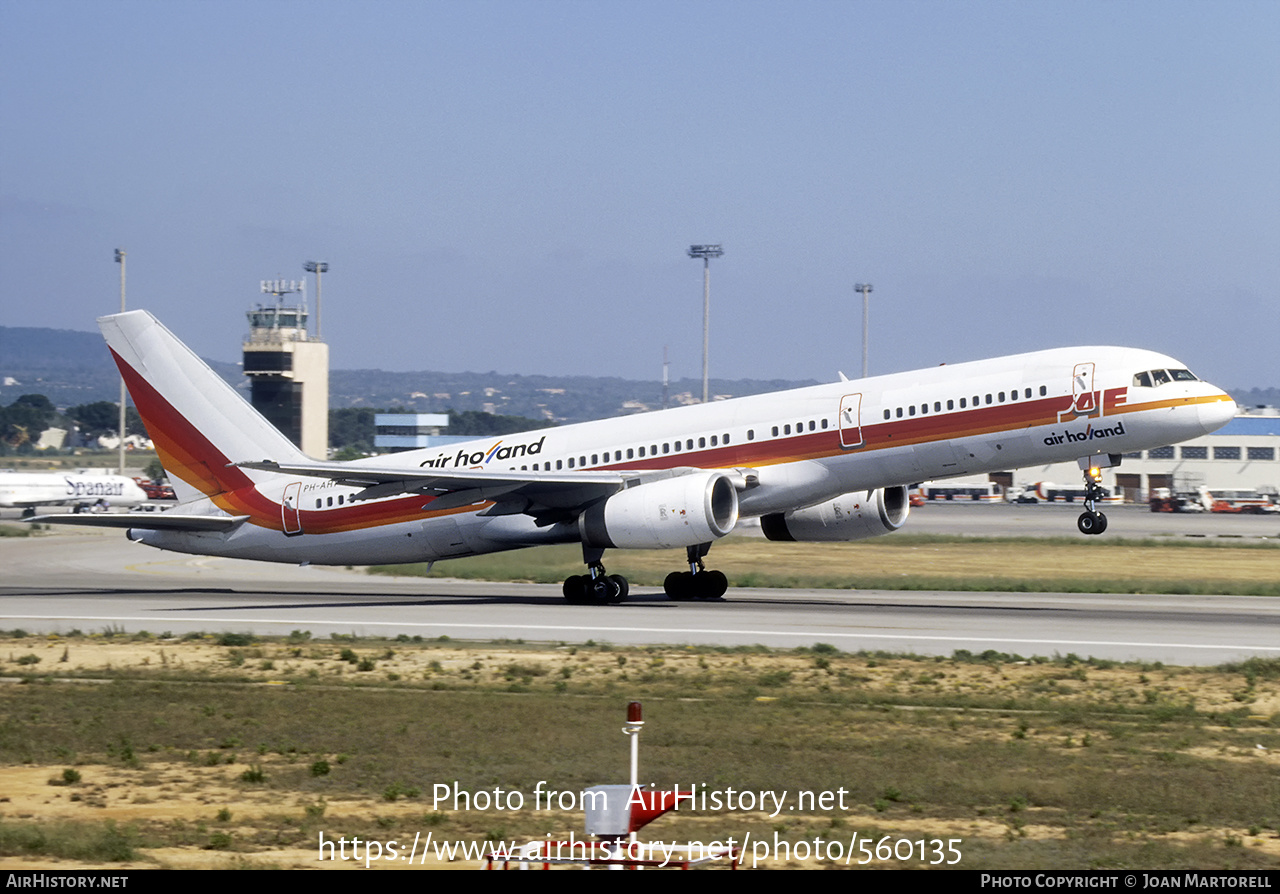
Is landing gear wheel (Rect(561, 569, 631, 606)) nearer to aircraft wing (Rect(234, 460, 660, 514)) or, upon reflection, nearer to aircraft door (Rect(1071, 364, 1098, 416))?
aircraft wing (Rect(234, 460, 660, 514))

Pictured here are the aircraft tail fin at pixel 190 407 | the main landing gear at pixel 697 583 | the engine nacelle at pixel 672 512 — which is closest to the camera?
the engine nacelle at pixel 672 512

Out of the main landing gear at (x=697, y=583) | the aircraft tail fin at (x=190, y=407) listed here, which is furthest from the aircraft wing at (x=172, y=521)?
the main landing gear at (x=697, y=583)

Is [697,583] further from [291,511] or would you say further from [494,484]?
[291,511]

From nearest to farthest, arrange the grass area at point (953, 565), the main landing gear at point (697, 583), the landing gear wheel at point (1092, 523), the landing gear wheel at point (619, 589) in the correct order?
the landing gear wheel at point (1092, 523)
the landing gear wheel at point (619, 589)
the main landing gear at point (697, 583)
the grass area at point (953, 565)

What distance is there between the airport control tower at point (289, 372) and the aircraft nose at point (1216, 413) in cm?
10173

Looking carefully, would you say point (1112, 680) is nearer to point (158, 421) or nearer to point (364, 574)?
point (158, 421)

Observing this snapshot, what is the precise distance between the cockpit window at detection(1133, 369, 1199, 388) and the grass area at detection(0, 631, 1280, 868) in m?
9.98

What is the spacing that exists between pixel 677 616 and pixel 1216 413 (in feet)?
44.1

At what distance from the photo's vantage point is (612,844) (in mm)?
10922

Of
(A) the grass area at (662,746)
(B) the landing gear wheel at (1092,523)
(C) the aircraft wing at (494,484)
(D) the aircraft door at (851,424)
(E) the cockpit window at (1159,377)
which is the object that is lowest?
(A) the grass area at (662,746)

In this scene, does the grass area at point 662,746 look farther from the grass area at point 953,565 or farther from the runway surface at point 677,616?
the grass area at point 953,565

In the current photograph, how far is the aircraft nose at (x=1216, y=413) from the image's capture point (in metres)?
32.3
